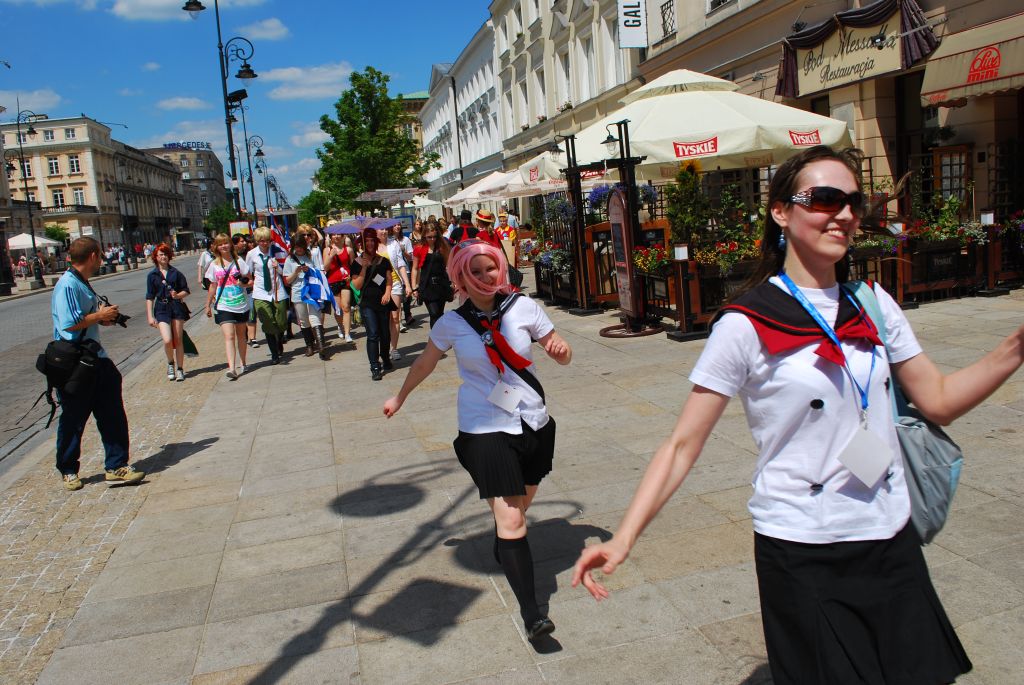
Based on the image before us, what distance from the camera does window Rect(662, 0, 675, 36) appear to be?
20700mm

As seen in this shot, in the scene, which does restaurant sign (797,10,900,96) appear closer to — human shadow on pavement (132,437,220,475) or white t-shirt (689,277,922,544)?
human shadow on pavement (132,437,220,475)

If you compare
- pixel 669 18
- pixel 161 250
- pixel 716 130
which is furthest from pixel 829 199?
pixel 669 18

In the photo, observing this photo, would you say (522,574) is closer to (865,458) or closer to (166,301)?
(865,458)

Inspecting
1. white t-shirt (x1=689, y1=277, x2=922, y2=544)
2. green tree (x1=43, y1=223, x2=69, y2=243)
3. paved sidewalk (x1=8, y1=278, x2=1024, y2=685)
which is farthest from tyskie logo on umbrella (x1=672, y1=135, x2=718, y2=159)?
green tree (x1=43, y1=223, x2=69, y2=243)

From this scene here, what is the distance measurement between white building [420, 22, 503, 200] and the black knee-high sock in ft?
133

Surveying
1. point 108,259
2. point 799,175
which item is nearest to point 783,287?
point 799,175

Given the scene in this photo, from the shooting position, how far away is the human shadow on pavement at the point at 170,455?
6.87 meters

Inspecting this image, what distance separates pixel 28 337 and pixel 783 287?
20.3 m

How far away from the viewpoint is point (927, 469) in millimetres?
2041

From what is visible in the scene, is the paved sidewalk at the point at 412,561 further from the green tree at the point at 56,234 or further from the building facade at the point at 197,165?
the building facade at the point at 197,165

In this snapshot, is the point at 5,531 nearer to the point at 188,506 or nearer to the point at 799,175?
the point at 188,506

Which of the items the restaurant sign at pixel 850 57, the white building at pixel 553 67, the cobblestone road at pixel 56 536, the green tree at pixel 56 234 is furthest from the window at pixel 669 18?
the green tree at pixel 56 234

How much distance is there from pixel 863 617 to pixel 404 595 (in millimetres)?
2537

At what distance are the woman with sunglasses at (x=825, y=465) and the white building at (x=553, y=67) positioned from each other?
20260mm
